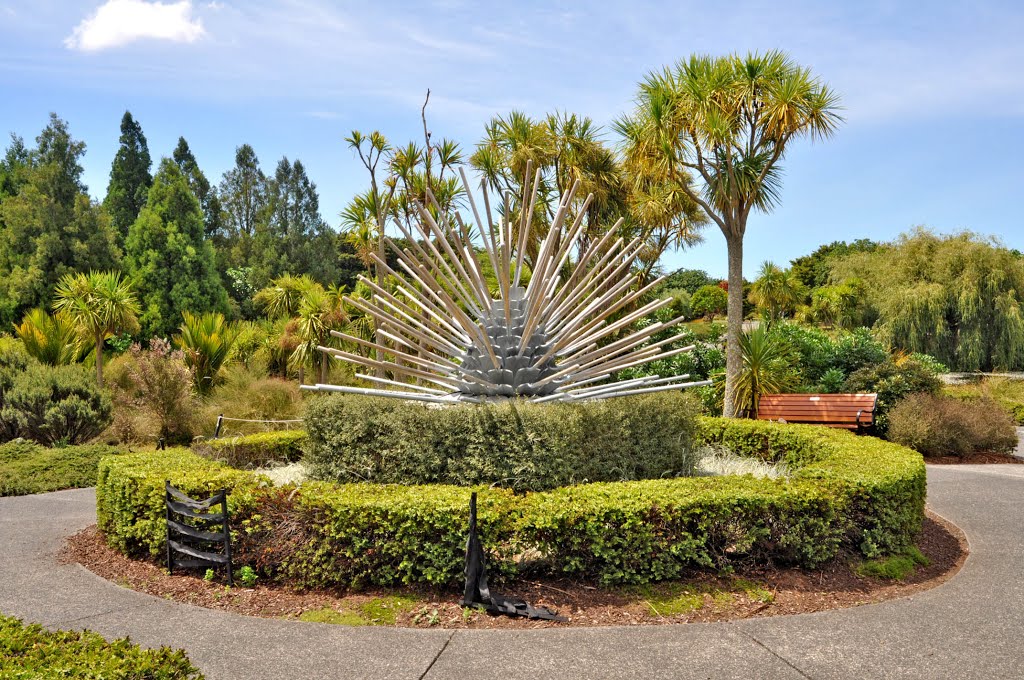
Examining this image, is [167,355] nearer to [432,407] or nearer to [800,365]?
[432,407]

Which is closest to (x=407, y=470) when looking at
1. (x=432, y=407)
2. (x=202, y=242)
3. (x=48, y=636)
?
(x=432, y=407)

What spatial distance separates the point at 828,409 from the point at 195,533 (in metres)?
10.9

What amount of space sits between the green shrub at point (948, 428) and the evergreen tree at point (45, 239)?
30809 millimetres

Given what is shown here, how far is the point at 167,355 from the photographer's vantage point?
53.4ft

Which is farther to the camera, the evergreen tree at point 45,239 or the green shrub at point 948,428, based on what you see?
the evergreen tree at point 45,239

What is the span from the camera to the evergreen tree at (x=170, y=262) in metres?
32.8

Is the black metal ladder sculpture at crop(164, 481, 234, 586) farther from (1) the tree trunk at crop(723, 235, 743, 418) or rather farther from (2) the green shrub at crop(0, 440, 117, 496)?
(1) the tree trunk at crop(723, 235, 743, 418)

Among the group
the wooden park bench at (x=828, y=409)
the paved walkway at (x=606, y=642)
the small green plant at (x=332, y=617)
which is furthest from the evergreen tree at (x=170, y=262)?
the small green plant at (x=332, y=617)

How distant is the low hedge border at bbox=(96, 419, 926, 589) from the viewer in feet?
17.6

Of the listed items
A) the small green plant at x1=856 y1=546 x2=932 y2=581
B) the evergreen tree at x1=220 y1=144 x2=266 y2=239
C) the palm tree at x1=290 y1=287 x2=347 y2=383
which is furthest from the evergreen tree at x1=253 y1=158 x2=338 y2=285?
the small green plant at x1=856 y1=546 x2=932 y2=581

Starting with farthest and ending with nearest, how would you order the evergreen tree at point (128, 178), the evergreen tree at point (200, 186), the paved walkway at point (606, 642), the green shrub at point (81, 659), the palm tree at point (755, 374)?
the evergreen tree at point (200, 186), the evergreen tree at point (128, 178), the palm tree at point (755, 374), the paved walkway at point (606, 642), the green shrub at point (81, 659)

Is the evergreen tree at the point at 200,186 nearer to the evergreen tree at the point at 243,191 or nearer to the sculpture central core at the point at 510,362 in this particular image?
the evergreen tree at the point at 243,191

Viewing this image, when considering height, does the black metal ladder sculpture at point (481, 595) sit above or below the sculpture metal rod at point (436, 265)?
below

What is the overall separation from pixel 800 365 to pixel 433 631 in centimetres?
1349
